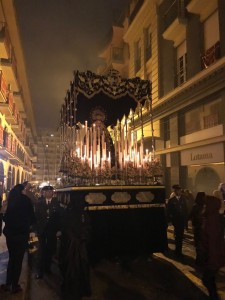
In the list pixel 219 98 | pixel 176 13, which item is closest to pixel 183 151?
pixel 219 98

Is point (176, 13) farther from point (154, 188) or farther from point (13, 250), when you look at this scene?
point (13, 250)

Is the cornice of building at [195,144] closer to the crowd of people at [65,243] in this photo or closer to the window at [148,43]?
the window at [148,43]

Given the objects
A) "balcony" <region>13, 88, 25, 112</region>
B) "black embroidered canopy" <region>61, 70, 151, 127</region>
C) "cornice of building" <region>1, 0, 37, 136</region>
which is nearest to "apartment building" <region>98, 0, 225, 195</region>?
"black embroidered canopy" <region>61, 70, 151, 127</region>

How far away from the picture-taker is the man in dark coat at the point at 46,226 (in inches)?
242

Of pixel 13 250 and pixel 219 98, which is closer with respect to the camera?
pixel 13 250

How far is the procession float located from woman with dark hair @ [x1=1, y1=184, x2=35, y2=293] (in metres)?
1.02

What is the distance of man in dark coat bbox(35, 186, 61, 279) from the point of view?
616cm

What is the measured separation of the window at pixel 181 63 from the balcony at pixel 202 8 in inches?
89.6

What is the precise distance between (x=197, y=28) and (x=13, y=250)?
14.8m

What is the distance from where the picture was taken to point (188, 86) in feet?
49.2

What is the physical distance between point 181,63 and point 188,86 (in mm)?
3266

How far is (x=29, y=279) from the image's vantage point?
5859mm

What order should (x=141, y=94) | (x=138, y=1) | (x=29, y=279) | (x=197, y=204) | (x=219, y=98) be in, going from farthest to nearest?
1. (x=138, y=1)
2. (x=219, y=98)
3. (x=141, y=94)
4. (x=197, y=204)
5. (x=29, y=279)

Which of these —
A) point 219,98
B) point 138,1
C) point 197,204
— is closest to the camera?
point 197,204
